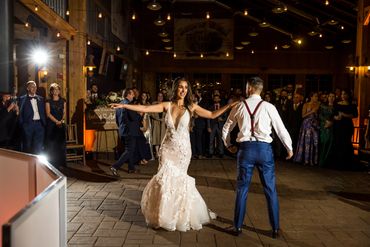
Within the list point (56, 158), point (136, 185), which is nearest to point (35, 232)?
point (136, 185)

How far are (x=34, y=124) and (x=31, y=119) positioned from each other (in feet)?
0.41

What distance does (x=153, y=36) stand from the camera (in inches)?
973

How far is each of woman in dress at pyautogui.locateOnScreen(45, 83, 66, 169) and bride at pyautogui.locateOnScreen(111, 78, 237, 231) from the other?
471cm

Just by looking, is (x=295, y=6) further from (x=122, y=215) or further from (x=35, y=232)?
(x=35, y=232)

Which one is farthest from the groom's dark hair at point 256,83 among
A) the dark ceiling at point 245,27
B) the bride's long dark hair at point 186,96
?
the dark ceiling at point 245,27

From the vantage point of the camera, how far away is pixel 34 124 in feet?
31.4

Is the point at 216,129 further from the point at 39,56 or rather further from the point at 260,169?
the point at 260,169

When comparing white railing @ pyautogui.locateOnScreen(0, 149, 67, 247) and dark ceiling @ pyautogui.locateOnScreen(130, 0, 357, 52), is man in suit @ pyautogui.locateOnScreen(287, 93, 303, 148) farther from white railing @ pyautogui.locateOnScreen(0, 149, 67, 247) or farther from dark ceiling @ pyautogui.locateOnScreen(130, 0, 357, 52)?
dark ceiling @ pyautogui.locateOnScreen(130, 0, 357, 52)

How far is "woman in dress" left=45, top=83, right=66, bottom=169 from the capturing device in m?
9.97

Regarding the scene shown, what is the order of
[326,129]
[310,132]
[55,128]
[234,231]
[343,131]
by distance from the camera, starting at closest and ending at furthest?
[234,231] → [55,128] → [343,131] → [326,129] → [310,132]

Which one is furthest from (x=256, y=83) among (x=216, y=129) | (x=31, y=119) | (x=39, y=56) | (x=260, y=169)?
(x=39, y=56)

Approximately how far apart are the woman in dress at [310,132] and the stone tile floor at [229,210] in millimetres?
976

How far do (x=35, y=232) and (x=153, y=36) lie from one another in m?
22.7

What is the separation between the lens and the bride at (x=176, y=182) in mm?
5441
